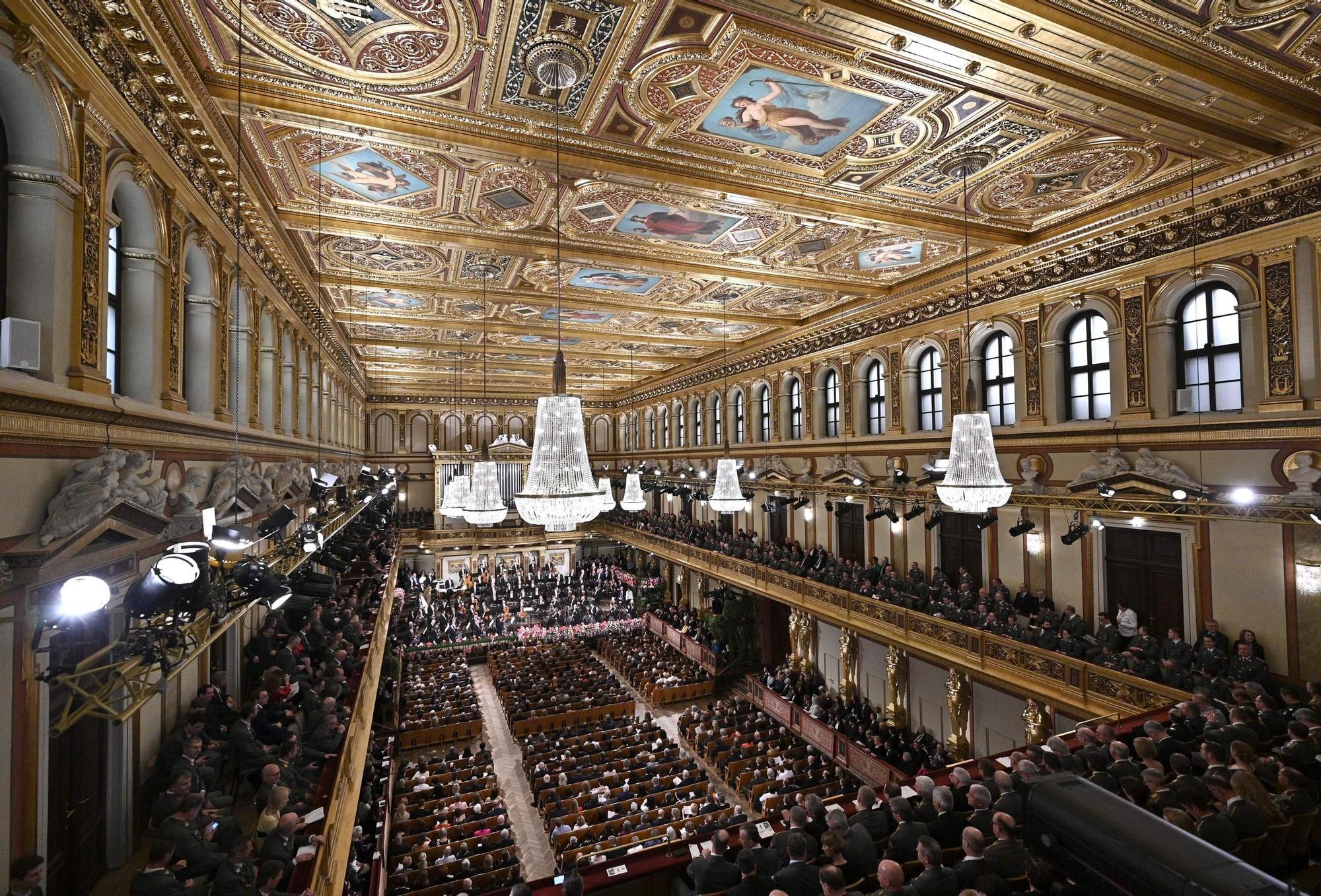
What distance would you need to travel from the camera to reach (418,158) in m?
8.37

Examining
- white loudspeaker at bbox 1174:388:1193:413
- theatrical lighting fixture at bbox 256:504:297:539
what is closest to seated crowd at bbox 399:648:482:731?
theatrical lighting fixture at bbox 256:504:297:539

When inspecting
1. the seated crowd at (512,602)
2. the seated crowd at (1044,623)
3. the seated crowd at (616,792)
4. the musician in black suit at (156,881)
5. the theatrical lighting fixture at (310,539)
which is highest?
the theatrical lighting fixture at (310,539)

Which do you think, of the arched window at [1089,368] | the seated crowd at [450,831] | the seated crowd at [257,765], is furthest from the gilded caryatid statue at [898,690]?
the seated crowd at [257,765]

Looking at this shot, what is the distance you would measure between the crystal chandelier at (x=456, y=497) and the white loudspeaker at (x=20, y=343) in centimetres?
631

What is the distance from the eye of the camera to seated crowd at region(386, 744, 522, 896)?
9.41m

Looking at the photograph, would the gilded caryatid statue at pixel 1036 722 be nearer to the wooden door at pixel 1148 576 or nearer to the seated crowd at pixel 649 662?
the wooden door at pixel 1148 576

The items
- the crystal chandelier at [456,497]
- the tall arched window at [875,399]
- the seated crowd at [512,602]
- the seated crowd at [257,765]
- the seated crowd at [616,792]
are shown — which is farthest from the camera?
the seated crowd at [512,602]

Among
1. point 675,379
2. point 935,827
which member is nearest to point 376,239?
point 935,827

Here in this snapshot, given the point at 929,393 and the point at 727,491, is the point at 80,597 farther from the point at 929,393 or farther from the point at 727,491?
the point at 929,393

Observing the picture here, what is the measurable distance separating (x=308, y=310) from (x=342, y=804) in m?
11.3

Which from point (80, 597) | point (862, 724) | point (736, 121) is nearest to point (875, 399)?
point (862, 724)

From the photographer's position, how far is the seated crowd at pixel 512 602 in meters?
24.9

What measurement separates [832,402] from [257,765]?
663 inches

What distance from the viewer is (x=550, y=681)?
19.9 metres
